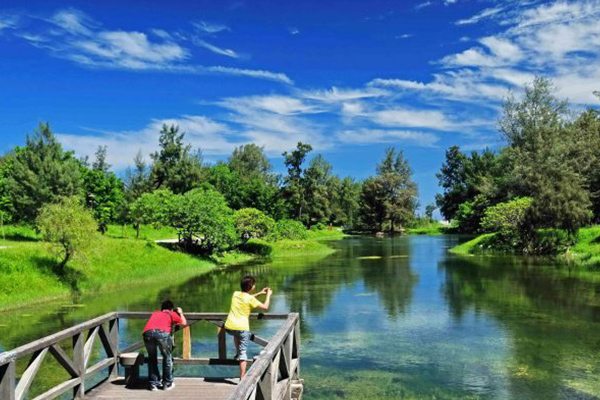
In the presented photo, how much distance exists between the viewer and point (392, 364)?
55.8 feet

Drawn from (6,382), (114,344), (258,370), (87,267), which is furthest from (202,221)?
(258,370)

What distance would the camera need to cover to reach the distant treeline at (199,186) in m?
53.2

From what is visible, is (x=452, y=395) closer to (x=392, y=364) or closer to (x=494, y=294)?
(x=392, y=364)

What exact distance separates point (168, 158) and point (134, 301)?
66883mm

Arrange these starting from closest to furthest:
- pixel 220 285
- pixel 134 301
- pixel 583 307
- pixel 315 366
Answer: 1. pixel 315 366
2. pixel 583 307
3. pixel 134 301
4. pixel 220 285

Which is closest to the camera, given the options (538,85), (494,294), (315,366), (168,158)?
(315,366)

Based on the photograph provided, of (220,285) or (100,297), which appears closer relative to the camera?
(100,297)

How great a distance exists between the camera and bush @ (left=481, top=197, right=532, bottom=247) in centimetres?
6112

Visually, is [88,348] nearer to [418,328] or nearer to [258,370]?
[258,370]

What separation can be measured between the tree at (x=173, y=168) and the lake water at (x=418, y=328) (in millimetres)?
50374

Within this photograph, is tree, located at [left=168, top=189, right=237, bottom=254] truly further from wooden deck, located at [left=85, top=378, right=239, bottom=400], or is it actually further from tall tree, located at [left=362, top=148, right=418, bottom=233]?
tall tree, located at [left=362, top=148, right=418, bottom=233]

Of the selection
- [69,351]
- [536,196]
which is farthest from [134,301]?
[536,196]

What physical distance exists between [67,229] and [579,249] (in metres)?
47.0

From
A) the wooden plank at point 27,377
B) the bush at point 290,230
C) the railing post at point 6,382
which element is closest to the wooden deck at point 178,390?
the wooden plank at point 27,377
